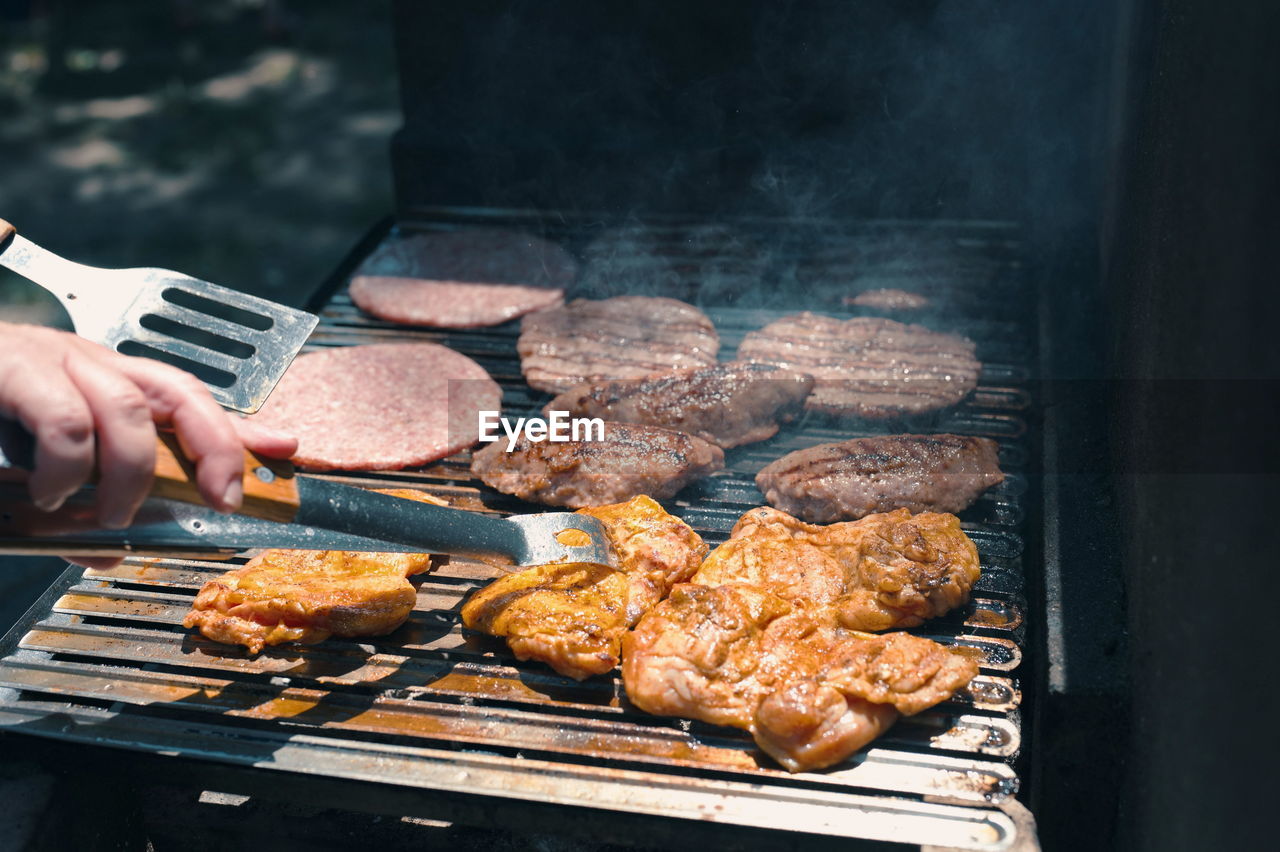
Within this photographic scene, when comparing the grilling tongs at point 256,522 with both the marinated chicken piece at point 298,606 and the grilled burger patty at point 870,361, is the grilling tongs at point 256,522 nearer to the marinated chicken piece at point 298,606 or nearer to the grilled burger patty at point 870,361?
the marinated chicken piece at point 298,606

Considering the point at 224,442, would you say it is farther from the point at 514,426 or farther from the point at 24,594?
the point at 24,594

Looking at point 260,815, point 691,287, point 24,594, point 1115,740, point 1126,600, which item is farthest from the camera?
point 24,594

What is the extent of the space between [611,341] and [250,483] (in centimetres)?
254

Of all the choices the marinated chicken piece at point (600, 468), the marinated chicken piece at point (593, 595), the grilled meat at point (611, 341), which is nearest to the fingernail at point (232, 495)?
the marinated chicken piece at point (593, 595)

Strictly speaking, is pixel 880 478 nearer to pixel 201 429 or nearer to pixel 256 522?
pixel 256 522

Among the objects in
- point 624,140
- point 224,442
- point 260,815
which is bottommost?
point 260,815

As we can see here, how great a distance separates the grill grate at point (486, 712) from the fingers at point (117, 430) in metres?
0.93

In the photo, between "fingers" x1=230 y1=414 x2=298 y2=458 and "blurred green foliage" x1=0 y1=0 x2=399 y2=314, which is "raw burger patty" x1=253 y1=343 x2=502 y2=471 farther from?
"blurred green foliage" x1=0 y1=0 x2=399 y2=314

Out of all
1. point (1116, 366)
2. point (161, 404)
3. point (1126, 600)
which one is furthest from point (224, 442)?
point (1116, 366)

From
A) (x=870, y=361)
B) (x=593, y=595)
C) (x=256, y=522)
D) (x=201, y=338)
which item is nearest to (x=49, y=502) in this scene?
(x=256, y=522)

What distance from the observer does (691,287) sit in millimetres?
5266

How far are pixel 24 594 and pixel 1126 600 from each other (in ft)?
17.7

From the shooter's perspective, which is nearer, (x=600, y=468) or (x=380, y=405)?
(x=600, y=468)

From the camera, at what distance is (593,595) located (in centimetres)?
320
